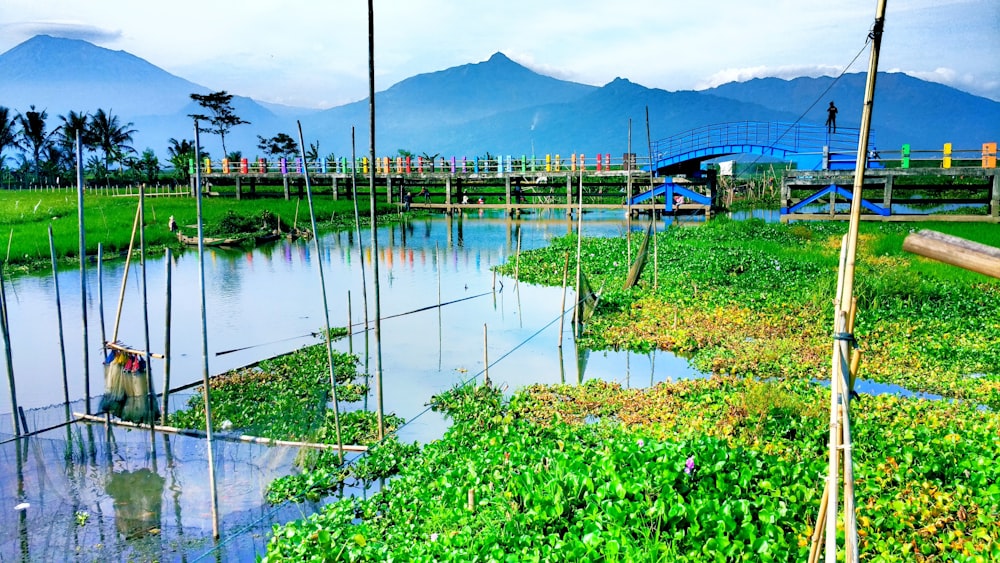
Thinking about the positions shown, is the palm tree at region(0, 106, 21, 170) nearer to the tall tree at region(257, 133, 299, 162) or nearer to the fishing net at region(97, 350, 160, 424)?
the tall tree at region(257, 133, 299, 162)

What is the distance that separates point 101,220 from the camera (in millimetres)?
23031

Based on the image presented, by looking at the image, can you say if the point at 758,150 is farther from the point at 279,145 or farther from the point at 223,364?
the point at 279,145

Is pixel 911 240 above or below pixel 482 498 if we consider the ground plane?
above

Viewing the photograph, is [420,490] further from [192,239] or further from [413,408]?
[192,239]

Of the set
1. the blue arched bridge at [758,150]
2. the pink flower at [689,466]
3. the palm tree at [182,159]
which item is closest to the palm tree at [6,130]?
the palm tree at [182,159]

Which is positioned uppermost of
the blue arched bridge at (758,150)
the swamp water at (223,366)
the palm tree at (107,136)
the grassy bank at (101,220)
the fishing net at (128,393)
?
the palm tree at (107,136)

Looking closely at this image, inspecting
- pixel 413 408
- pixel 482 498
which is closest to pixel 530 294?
pixel 413 408

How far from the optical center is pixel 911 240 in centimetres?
231

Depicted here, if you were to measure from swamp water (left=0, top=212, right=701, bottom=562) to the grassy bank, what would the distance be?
3.62ft

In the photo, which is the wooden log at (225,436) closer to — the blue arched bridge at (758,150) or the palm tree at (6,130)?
the blue arched bridge at (758,150)

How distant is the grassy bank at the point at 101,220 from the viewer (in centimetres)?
1816

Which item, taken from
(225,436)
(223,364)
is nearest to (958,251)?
(225,436)

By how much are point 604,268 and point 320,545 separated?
11847 mm

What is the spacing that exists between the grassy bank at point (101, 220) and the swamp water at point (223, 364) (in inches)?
43.5
